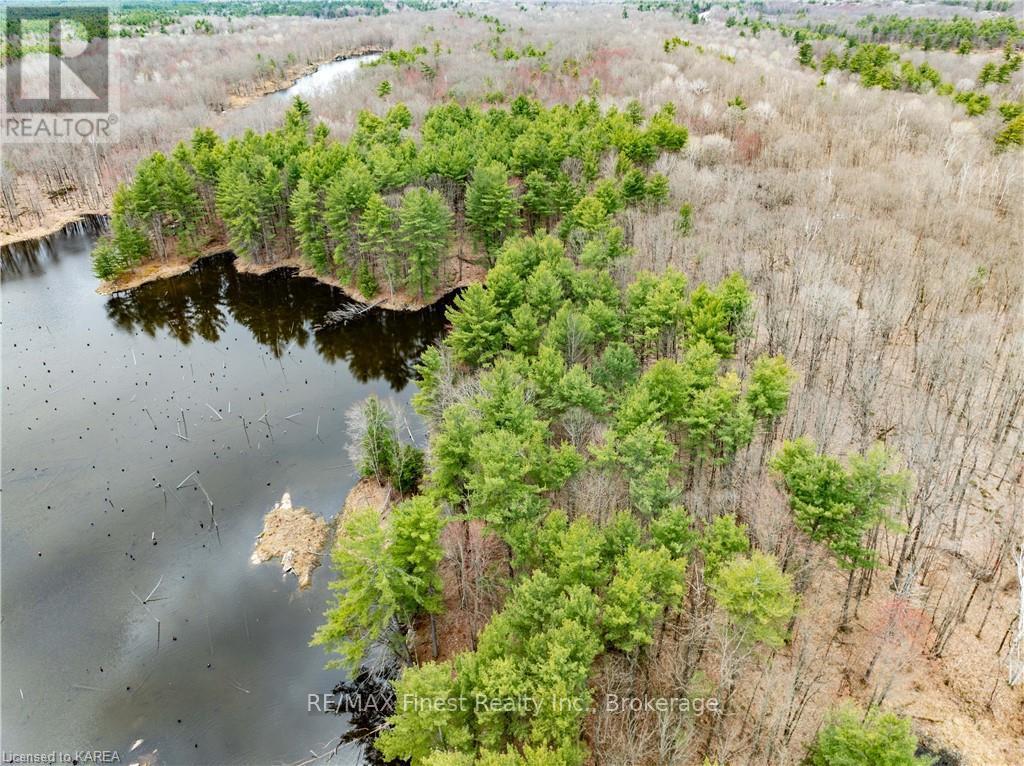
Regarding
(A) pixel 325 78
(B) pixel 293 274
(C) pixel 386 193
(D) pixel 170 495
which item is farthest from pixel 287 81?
(D) pixel 170 495

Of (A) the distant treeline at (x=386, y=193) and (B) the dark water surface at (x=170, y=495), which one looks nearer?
(B) the dark water surface at (x=170, y=495)

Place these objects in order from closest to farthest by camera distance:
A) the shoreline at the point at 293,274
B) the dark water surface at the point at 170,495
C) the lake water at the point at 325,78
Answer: the dark water surface at the point at 170,495 < the shoreline at the point at 293,274 < the lake water at the point at 325,78

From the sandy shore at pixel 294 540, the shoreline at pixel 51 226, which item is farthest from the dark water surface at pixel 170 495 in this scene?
the shoreline at pixel 51 226

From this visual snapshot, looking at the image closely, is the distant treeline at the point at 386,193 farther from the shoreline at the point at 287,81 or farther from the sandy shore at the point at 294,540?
the shoreline at the point at 287,81

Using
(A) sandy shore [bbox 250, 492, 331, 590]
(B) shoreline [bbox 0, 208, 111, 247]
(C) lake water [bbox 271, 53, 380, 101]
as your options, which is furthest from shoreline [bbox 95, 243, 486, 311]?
(C) lake water [bbox 271, 53, 380, 101]

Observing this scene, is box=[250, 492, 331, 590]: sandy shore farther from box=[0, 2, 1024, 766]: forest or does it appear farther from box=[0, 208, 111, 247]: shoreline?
box=[0, 208, 111, 247]: shoreline
